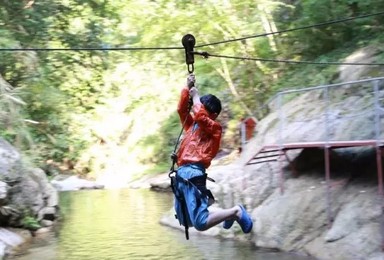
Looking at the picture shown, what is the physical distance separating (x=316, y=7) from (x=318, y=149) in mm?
3889

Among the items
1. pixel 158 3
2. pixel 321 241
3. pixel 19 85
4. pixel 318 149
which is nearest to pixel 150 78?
pixel 158 3

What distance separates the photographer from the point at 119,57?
88.2 ft

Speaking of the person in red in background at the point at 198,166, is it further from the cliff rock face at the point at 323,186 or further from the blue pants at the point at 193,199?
the cliff rock face at the point at 323,186

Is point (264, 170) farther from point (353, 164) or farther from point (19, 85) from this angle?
point (19, 85)

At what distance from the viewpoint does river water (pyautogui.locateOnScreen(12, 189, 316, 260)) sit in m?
10.3

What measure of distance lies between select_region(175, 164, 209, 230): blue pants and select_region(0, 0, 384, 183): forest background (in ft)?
9.41

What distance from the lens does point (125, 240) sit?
11.8 meters

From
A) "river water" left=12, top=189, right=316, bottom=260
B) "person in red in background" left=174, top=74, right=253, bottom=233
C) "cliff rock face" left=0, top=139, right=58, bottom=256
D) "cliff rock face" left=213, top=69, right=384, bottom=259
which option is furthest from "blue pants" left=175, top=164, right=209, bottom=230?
"cliff rock face" left=0, top=139, right=58, bottom=256

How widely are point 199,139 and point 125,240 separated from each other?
7445 millimetres

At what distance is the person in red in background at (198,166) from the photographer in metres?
4.68

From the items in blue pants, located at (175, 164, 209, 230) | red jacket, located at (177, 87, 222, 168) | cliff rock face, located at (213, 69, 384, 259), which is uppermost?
red jacket, located at (177, 87, 222, 168)

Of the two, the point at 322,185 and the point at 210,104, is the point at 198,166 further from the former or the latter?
the point at 322,185

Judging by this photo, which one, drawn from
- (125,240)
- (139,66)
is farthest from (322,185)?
(139,66)

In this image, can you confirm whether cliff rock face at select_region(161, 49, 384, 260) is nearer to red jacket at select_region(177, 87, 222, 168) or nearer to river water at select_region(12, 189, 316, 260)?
river water at select_region(12, 189, 316, 260)
